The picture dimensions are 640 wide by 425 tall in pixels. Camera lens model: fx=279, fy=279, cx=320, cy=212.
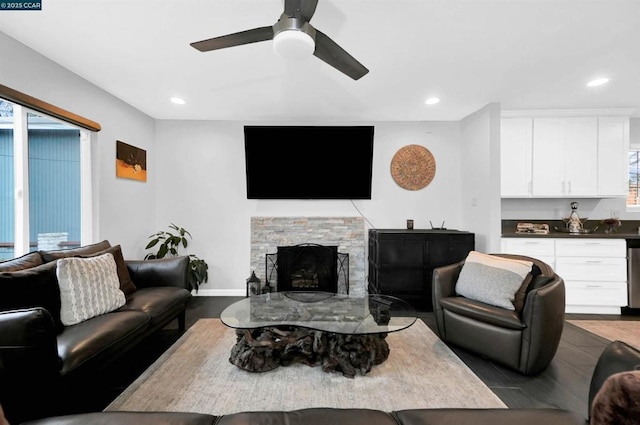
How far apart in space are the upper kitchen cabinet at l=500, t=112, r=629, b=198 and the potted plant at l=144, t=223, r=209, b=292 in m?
4.31

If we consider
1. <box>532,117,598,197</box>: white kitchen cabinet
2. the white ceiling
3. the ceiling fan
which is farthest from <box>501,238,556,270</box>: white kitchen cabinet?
the ceiling fan

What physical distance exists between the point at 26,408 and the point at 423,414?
187 cm

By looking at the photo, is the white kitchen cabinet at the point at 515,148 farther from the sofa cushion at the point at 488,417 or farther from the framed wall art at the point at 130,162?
the framed wall art at the point at 130,162

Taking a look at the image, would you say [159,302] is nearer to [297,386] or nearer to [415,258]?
[297,386]

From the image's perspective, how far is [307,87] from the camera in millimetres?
3023

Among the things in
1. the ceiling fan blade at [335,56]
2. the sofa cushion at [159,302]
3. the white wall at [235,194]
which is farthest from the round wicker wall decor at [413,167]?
the sofa cushion at [159,302]

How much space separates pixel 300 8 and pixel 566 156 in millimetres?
4108

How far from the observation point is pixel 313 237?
13.6 ft

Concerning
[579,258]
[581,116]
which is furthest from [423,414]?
[581,116]

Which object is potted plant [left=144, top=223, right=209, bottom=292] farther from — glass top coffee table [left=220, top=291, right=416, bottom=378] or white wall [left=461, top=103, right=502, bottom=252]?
white wall [left=461, top=103, right=502, bottom=252]

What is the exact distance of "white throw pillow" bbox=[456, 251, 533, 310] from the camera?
7.59ft

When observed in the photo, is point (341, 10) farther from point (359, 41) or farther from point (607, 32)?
point (607, 32)

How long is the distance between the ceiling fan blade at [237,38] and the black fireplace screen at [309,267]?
283 centimetres

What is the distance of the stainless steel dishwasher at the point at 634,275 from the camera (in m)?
3.41
